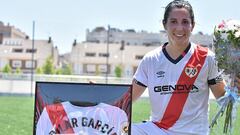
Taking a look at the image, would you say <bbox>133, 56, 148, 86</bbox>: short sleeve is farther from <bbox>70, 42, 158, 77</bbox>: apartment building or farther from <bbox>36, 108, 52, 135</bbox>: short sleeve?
<bbox>70, 42, 158, 77</bbox>: apartment building

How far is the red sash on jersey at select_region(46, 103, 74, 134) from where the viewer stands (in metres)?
3.02

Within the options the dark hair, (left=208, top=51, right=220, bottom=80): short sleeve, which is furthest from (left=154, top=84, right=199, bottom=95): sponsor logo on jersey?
the dark hair

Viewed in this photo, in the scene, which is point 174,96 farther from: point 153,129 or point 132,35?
point 132,35

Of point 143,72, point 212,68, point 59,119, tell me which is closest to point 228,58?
point 212,68

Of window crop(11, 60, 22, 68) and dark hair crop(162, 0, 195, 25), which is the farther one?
window crop(11, 60, 22, 68)

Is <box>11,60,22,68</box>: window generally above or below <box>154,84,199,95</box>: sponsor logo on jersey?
below

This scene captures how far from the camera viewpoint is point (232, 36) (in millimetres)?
3148

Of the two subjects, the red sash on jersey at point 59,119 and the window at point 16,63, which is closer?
the red sash on jersey at point 59,119

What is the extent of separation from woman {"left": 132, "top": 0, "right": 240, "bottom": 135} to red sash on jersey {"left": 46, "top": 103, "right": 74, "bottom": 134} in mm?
497

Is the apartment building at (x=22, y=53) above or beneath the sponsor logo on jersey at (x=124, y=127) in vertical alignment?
beneath

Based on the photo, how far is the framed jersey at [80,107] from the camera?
3.02 metres

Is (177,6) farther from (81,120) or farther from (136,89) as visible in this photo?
(81,120)

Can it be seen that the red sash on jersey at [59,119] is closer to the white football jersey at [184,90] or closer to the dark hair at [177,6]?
the white football jersey at [184,90]

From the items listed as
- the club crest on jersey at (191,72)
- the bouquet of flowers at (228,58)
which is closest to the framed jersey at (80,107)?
the club crest on jersey at (191,72)
